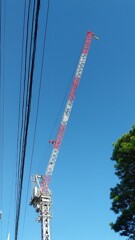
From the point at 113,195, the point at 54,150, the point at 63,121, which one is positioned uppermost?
the point at 63,121

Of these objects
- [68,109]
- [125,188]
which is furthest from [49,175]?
[125,188]

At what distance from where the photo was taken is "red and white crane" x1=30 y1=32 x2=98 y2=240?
2992 inches

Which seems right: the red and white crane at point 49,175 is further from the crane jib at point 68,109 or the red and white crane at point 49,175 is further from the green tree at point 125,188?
the green tree at point 125,188

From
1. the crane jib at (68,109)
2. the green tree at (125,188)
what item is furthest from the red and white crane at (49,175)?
the green tree at (125,188)

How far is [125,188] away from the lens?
18016mm

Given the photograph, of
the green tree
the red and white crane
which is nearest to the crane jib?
the red and white crane

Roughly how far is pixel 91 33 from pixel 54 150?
27.1m

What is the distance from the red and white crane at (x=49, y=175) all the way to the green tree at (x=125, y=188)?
5773 centimetres

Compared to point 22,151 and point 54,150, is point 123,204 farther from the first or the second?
point 54,150

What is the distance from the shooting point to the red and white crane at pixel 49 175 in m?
76.0

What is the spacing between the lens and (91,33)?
79.3 meters

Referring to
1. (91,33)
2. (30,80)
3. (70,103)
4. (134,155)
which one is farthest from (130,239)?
(91,33)

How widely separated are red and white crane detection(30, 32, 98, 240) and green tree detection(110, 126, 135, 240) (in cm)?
5773

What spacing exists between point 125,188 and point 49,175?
64649 mm
